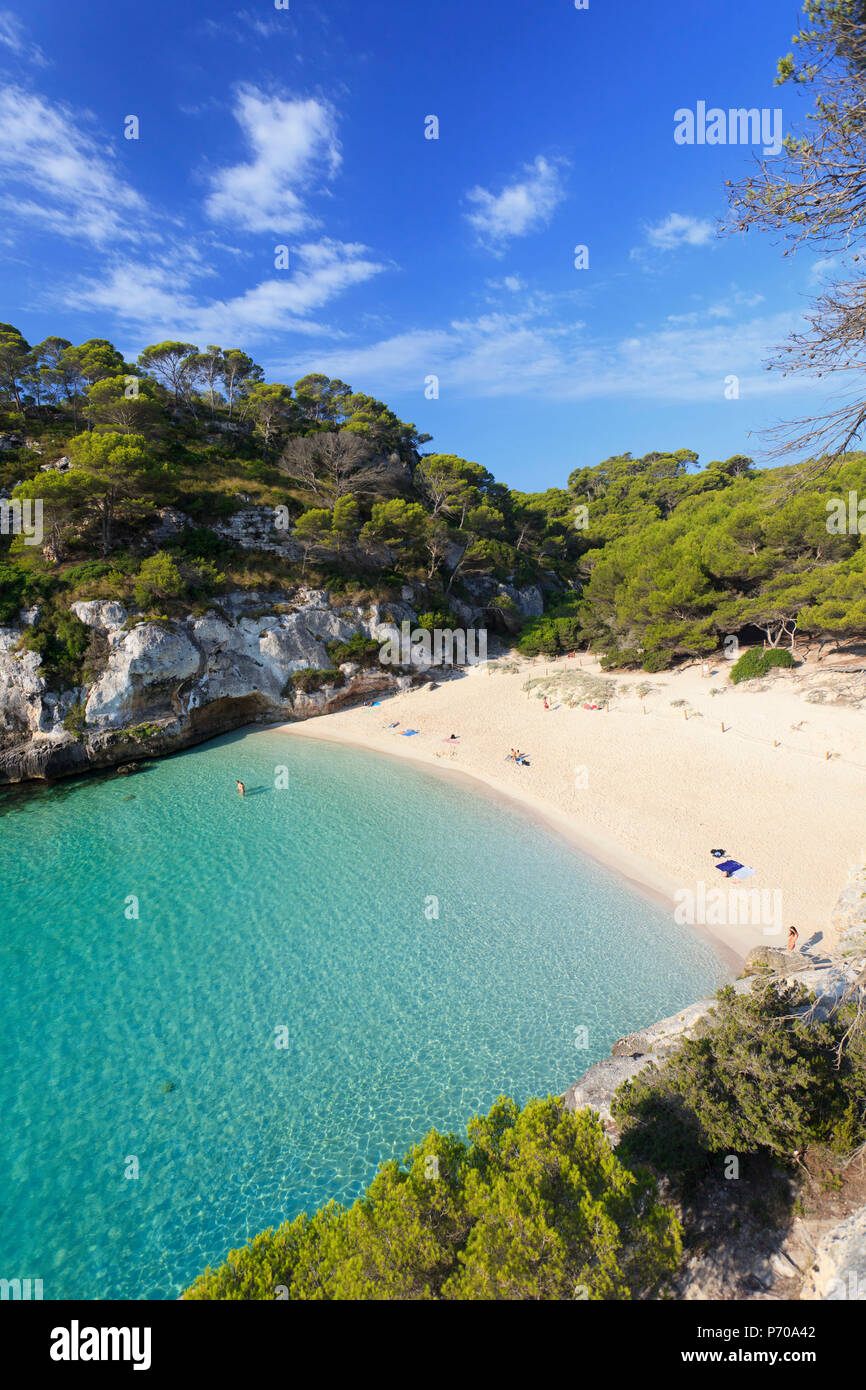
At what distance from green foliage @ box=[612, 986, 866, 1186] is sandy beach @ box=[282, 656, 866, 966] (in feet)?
20.7

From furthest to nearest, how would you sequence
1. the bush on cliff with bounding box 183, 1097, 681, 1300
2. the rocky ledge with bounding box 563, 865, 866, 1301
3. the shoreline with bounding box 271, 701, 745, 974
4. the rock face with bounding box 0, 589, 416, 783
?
the rock face with bounding box 0, 589, 416, 783 → the shoreline with bounding box 271, 701, 745, 974 → the rocky ledge with bounding box 563, 865, 866, 1301 → the bush on cliff with bounding box 183, 1097, 681, 1300

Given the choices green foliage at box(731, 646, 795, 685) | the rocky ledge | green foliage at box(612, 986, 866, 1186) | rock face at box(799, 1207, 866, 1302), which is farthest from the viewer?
green foliage at box(731, 646, 795, 685)

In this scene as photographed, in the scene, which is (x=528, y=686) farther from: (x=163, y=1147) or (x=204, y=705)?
(x=163, y=1147)

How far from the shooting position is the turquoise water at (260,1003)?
25.7ft

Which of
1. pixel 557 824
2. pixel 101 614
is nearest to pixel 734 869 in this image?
pixel 557 824

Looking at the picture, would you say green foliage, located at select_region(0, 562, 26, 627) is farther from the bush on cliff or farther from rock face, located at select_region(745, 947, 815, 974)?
rock face, located at select_region(745, 947, 815, 974)

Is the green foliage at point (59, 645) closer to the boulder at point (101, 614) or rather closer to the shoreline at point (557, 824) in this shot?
the boulder at point (101, 614)

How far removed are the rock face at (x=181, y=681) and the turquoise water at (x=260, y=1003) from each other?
5.46 meters

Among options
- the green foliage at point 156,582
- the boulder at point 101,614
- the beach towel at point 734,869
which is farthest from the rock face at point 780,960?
the green foliage at point 156,582

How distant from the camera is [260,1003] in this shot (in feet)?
36.9

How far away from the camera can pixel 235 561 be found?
33.1 metres

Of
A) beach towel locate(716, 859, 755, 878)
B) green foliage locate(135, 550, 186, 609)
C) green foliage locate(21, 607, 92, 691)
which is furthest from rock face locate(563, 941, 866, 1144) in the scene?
green foliage locate(135, 550, 186, 609)

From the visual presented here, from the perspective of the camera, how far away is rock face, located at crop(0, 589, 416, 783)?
2352cm
